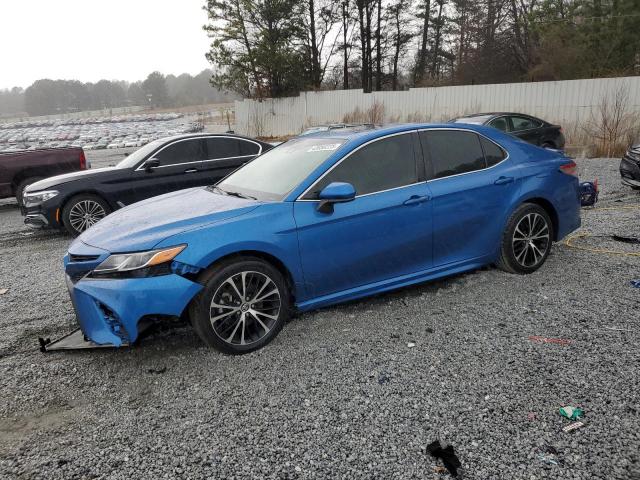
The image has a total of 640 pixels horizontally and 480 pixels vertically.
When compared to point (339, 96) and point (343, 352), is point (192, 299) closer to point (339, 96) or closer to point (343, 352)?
point (343, 352)

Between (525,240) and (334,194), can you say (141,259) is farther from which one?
(525,240)

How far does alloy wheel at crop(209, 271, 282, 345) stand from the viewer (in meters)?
3.54

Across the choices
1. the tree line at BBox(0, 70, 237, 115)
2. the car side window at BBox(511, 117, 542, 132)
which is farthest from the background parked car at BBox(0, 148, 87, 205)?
the tree line at BBox(0, 70, 237, 115)

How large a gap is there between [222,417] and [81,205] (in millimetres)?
6192

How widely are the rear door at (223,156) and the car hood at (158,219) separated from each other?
4217 millimetres

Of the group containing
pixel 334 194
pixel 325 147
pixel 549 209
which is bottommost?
pixel 549 209

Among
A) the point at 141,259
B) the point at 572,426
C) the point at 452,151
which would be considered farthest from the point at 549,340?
the point at 141,259

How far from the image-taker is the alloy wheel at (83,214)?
25.9 feet

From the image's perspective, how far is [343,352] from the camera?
3666 millimetres

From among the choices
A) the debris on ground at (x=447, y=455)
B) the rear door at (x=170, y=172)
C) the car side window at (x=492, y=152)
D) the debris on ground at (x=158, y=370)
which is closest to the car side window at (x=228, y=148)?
the rear door at (x=170, y=172)

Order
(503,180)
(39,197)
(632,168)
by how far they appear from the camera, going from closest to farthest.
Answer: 1. (503,180)
2. (39,197)
3. (632,168)

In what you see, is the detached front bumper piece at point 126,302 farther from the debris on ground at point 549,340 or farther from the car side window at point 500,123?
the car side window at point 500,123

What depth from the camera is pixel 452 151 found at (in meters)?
4.62

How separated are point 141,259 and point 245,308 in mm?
820
